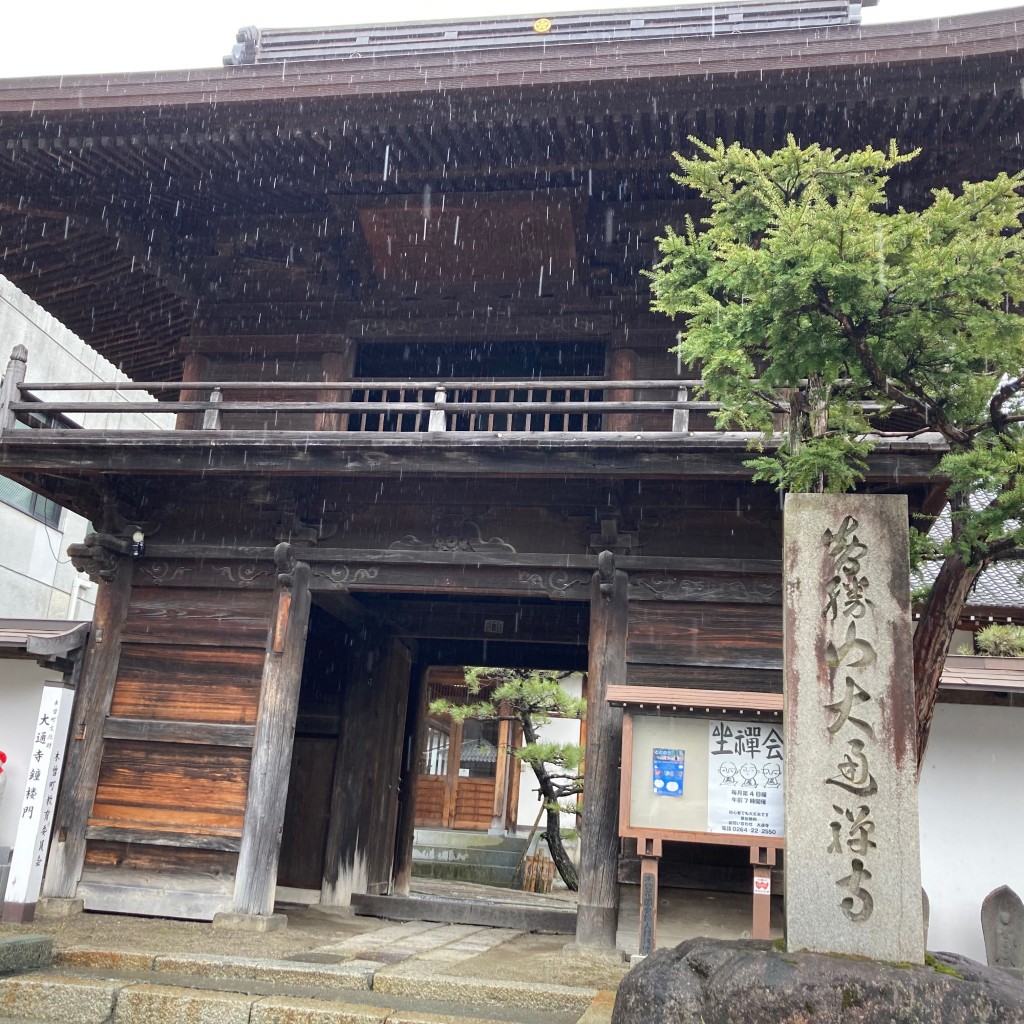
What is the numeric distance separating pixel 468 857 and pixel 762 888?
51.9ft

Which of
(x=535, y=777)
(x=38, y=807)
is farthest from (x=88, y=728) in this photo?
(x=535, y=777)

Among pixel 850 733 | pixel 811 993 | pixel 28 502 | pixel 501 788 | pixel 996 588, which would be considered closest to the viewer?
pixel 811 993

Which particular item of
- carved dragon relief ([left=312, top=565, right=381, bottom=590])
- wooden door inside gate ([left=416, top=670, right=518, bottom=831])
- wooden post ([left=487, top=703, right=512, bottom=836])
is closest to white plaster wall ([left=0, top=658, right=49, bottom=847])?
carved dragon relief ([left=312, top=565, right=381, bottom=590])

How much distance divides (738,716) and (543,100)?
5212mm

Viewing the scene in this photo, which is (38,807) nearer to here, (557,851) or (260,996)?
(260,996)

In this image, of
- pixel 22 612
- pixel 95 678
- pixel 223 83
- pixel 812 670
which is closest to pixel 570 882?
pixel 95 678

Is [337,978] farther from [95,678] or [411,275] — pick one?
[411,275]

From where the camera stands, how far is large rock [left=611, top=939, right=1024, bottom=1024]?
4.41 m

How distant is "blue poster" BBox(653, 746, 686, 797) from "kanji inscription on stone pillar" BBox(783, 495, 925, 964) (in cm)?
240

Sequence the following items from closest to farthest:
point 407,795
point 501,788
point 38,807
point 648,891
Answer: point 648,891 → point 38,807 → point 407,795 → point 501,788

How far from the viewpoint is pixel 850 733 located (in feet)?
17.6

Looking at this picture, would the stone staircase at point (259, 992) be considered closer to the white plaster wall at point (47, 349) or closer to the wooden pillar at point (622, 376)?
the wooden pillar at point (622, 376)

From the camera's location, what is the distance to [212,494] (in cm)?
989

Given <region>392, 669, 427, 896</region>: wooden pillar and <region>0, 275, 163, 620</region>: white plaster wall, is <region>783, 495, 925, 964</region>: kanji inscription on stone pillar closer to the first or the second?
<region>392, 669, 427, 896</region>: wooden pillar
